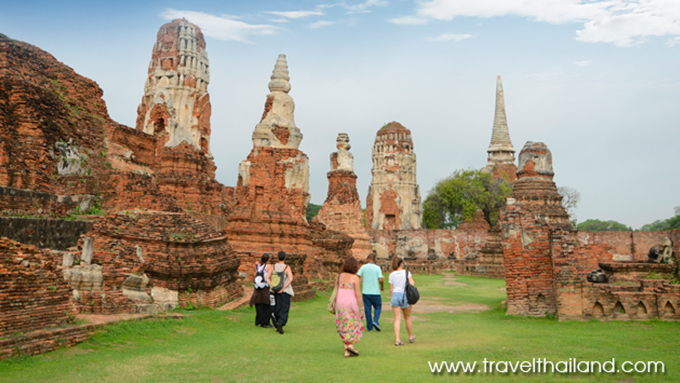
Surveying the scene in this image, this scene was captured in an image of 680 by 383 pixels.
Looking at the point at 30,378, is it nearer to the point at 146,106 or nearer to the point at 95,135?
the point at 95,135

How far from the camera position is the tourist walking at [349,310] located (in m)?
5.83

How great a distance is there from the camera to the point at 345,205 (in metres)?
23.8

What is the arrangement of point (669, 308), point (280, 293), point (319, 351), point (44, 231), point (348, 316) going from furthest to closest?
point (669, 308), point (44, 231), point (280, 293), point (319, 351), point (348, 316)

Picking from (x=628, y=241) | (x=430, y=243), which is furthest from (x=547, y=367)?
(x=430, y=243)

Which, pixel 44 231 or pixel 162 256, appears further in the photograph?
pixel 162 256

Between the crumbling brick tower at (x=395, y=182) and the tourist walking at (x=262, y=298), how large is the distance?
1178 inches

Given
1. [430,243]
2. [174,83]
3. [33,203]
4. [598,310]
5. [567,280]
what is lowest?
[598,310]

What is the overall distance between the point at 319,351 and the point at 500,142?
40.1 m

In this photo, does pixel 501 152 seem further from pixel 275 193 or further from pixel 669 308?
pixel 669 308

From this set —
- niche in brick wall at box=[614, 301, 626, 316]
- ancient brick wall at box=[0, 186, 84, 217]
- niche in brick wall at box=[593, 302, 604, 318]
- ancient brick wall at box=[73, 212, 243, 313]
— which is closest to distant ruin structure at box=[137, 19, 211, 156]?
ancient brick wall at box=[0, 186, 84, 217]

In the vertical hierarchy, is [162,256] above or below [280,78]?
below

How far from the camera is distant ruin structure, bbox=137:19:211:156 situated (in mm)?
23359

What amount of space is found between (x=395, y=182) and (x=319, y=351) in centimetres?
3167

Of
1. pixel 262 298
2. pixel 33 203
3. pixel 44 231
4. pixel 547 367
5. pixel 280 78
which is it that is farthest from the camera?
pixel 280 78
